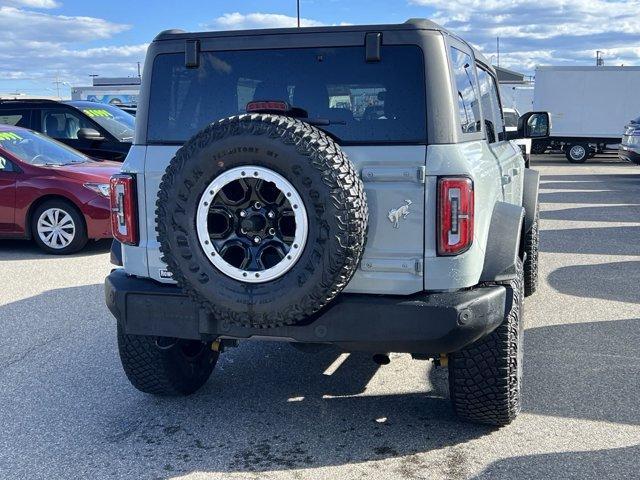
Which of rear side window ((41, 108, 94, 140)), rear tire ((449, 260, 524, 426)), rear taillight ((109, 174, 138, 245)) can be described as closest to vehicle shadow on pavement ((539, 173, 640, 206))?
rear side window ((41, 108, 94, 140))

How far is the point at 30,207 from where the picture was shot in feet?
29.1

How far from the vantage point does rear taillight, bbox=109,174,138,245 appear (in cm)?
375

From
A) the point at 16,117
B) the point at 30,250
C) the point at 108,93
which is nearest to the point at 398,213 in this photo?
the point at 30,250

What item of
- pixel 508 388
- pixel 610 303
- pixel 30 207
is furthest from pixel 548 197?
pixel 508 388

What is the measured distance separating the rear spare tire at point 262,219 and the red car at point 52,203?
5707mm

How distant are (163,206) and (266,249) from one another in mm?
518

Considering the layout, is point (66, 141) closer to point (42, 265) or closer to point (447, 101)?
point (42, 265)

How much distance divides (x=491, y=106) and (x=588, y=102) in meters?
19.4

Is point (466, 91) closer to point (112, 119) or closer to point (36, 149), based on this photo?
point (36, 149)

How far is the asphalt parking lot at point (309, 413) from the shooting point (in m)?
3.52

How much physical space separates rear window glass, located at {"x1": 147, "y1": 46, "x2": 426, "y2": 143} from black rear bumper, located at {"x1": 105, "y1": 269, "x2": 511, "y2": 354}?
0.76 meters

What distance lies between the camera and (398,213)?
3344 mm

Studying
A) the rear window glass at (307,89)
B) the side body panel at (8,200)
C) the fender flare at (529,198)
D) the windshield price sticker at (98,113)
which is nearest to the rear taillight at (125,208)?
the rear window glass at (307,89)

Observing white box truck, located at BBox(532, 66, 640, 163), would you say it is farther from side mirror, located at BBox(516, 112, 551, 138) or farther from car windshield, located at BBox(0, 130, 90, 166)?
side mirror, located at BBox(516, 112, 551, 138)
